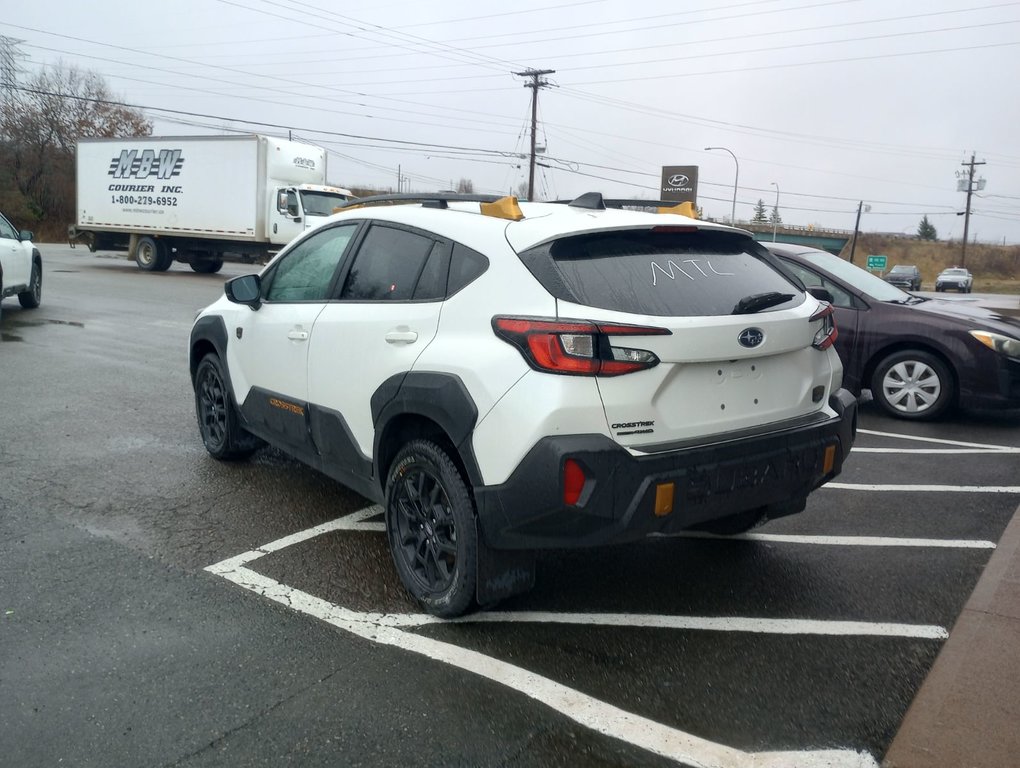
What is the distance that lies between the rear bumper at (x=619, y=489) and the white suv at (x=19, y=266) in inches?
463

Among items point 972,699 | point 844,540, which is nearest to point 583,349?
point 972,699

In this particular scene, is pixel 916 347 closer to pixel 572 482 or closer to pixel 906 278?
pixel 572 482

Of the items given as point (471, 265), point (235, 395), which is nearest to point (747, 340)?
point (471, 265)

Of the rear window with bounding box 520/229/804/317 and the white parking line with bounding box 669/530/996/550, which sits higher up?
the rear window with bounding box 520/229/804/317

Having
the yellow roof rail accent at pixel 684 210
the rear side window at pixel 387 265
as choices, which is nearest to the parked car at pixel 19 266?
the rear side window at pixel 387 265

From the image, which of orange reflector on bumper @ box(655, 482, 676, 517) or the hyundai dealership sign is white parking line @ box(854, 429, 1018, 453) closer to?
orange reflector on bumper @ box(655, 482, 676, 517)

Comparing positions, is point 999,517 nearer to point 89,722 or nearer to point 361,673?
point 361,673

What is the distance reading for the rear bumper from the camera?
316cm

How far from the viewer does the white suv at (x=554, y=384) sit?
321 centimetres

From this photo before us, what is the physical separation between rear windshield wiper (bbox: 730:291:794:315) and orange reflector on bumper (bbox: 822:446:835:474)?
0.70 meters

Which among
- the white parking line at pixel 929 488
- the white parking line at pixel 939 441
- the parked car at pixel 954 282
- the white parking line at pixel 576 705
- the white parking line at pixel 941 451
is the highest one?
the parked car at pixel 954 282

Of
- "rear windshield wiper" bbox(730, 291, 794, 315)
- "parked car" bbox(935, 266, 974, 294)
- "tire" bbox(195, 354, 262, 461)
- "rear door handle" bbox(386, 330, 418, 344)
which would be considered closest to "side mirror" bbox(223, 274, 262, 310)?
"tire" bbox(195, 354, 262, 461)

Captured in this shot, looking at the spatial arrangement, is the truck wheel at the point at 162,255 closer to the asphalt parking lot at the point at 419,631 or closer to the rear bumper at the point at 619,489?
the asphalt parking lot at the point at 419,631

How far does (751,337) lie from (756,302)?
0.67ft
